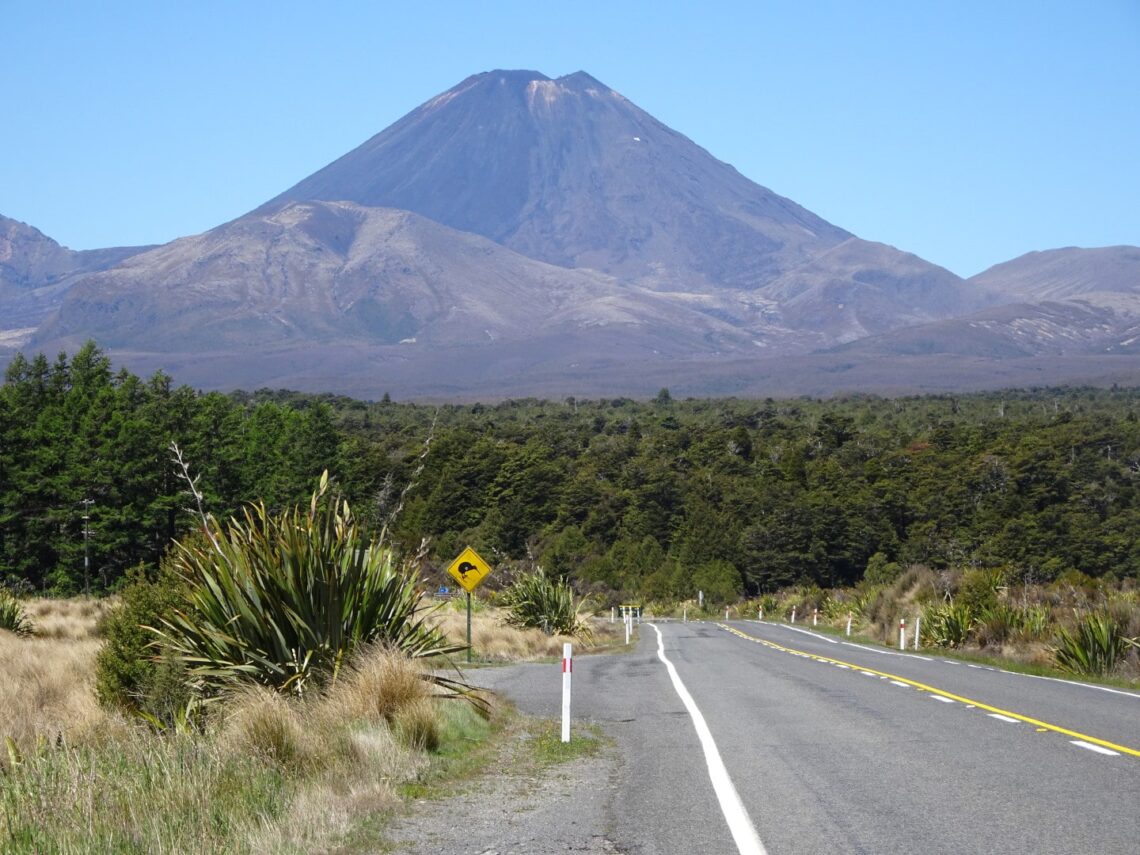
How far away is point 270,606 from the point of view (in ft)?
39.1

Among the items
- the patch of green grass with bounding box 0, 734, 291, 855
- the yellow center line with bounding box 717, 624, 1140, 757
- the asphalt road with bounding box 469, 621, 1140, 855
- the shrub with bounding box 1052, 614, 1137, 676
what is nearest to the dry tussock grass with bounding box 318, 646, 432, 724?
the patch of green grass with bounding box 0, 734, 291, 855

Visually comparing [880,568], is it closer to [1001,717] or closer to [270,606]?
[1001,717]

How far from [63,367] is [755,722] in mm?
66323

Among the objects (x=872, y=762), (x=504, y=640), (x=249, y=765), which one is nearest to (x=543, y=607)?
(x=504, y=640)

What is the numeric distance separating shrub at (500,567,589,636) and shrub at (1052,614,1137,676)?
1516 centimetres

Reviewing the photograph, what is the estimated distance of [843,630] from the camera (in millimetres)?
40344

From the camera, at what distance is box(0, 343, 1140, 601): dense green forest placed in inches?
2329

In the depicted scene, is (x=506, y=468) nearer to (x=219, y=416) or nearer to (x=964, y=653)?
(x=219, y=416)

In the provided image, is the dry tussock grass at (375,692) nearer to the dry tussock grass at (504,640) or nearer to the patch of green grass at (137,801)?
the patch of green grass at (137,801)

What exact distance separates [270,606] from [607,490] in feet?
241

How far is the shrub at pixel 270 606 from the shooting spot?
38.8 ft

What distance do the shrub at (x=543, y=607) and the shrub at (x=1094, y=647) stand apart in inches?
597

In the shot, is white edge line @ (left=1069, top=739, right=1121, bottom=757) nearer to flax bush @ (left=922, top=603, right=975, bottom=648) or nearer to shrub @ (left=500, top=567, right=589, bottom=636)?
flax bush @ (left=922, top=603, right=975, bottom=648)

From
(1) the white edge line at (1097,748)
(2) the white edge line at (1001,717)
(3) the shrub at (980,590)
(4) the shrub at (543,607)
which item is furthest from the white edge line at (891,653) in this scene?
(1) the white edge line at (1097,748)
